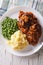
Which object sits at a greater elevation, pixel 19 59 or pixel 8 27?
pixel 8 27

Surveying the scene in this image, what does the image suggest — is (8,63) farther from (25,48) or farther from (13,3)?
(13,3)

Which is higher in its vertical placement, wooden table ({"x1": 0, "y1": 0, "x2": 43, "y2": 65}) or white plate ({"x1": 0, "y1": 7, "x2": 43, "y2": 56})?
white plate ({"x1": 0, "y1": 7, "x2": 43, "y2": 56})

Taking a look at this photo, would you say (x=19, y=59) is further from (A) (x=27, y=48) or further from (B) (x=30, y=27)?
(B) (x=30, y=27)

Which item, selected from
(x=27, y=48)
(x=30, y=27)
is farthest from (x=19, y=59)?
(x=30, y=27)

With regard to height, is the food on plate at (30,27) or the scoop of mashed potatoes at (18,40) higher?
the food on plate at (30,27)
